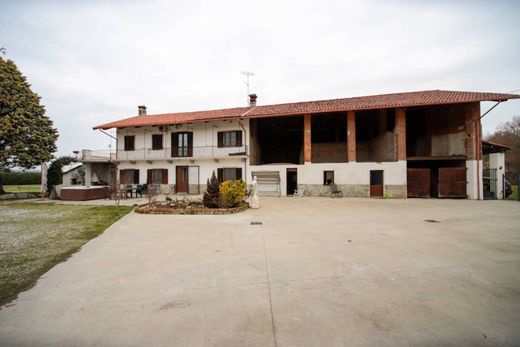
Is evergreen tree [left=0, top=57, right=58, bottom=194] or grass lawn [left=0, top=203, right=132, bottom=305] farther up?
evergreen tree [left=0, top=57, right=58, bottom=194]

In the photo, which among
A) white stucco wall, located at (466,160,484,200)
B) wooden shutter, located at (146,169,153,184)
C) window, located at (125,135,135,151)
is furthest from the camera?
window, located at (125,135,135,151)

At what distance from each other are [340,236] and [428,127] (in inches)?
689

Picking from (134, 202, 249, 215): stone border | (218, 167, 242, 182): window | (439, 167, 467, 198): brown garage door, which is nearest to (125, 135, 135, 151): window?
(218, 167, 242, 182): window

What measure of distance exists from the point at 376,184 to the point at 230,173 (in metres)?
11.3

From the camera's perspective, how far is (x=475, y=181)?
46.3ft

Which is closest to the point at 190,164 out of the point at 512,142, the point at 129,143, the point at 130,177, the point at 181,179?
the point at 181,179

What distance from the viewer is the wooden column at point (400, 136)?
15.2 metres

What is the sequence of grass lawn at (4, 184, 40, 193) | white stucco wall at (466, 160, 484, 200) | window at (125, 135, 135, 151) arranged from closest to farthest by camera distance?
white stucco wall at (466, 160, 484, 200) < window at (125, 135, 135, 151) < grass lawn at (4, 184, 40, 193)

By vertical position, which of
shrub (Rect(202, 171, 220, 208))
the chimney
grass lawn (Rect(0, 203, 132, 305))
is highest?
the chimney

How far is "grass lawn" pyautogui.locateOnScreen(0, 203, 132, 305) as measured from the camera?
338 centimetres

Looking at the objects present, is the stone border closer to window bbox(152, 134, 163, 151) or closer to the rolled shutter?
the rolled shutter

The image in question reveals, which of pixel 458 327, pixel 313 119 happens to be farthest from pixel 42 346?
pixel 313 119

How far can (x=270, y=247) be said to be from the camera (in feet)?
15.6

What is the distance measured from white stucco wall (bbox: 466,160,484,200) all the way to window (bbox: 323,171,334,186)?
8.58 metres
